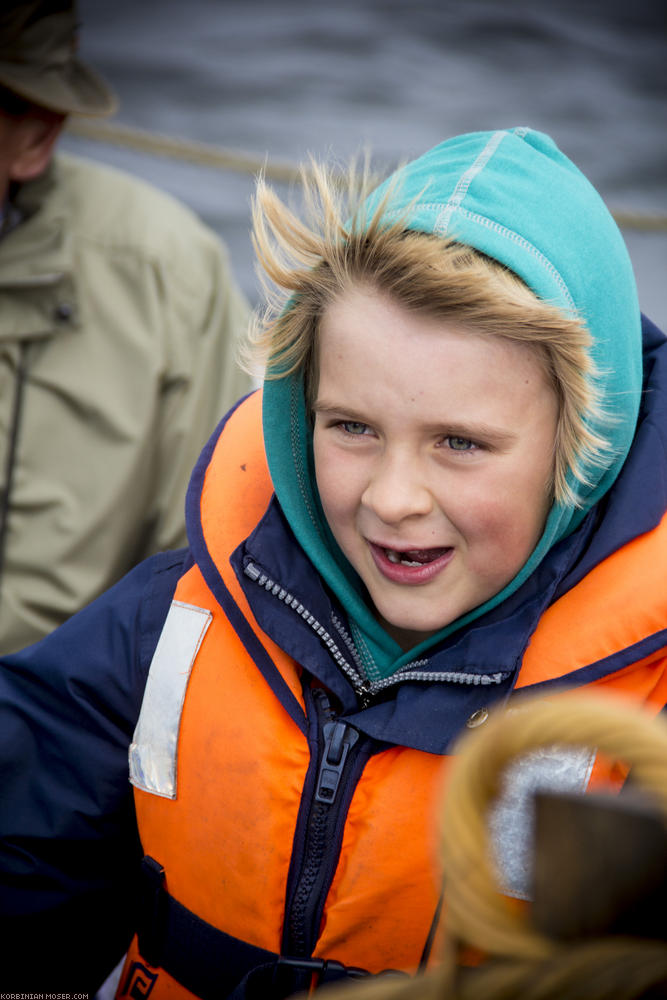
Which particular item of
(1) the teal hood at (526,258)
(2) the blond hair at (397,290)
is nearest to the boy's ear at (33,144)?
(2) the blond hair at (397,290)

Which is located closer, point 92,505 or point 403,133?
point 92,505

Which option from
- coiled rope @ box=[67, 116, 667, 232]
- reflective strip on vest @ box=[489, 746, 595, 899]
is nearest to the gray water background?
coiled rope @ box=[67, 116, 667, 232]

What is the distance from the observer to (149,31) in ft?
19.5

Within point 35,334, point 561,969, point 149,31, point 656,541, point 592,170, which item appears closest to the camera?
point 561,969

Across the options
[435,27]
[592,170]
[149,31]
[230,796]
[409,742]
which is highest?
[435,27]

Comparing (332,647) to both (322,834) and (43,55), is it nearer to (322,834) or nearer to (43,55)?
(322,834)

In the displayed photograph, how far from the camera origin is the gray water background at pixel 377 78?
4867 millimetres

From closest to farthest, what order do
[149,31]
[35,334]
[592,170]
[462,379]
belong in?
[462,379] < [35,334] < [592,170] < [149,31]

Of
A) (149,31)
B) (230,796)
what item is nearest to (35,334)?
(230,796)

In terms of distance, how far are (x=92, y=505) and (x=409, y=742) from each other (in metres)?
1.25

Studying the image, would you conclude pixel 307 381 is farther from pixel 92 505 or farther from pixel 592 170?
pixel 592 170

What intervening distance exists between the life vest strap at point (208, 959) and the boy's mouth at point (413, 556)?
457 mm

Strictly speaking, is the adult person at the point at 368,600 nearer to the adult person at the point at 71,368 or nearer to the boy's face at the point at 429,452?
the boy's face at the point at 429,452

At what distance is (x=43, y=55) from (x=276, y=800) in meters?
1.73
